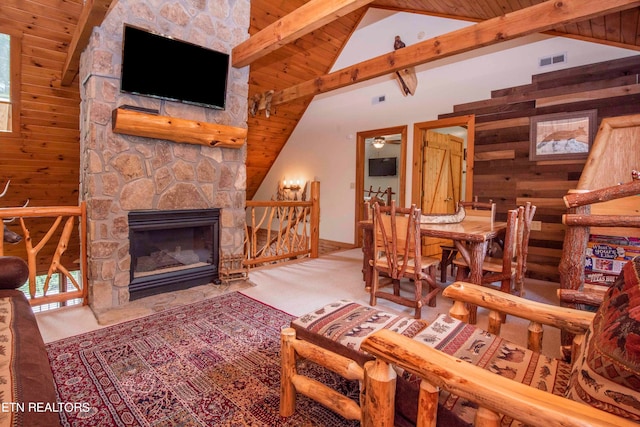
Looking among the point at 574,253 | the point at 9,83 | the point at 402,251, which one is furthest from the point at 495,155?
the point at 9,83

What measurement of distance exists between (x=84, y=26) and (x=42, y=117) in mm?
2003

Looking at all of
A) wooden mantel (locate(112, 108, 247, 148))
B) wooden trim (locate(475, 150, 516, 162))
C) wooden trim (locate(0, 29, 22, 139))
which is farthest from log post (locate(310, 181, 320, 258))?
wooden trim (locate(0, 29, 22, 139))

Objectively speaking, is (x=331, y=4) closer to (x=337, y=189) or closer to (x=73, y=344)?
(x=73, y=344)

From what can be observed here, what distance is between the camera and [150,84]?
285 cm

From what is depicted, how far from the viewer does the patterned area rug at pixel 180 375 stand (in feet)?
4.91

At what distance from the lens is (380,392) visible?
Result: 104 centimetres

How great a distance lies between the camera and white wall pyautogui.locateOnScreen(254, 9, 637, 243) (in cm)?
400

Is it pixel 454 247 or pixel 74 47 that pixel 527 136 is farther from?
pixel 74 47

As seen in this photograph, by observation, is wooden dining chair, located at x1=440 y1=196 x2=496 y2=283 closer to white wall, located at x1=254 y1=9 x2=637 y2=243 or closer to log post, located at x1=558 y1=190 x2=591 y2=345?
white wall, located at x1=254 y1=9 x2=637 y2=243

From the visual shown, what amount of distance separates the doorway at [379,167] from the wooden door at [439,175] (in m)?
0.35

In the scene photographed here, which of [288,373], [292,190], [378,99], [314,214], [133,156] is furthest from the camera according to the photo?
[292,190]

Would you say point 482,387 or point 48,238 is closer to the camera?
point 482,387

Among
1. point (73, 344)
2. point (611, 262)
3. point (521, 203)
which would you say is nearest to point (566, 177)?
point (521, 203)

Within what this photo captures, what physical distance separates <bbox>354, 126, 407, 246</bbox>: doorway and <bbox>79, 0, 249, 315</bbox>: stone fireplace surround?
2862 millimetres
